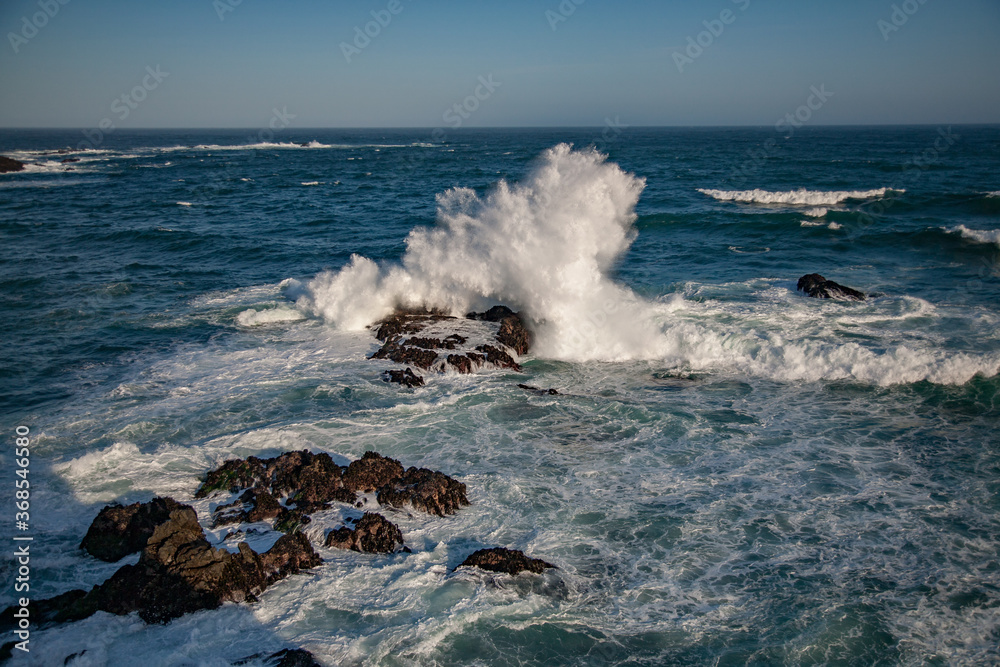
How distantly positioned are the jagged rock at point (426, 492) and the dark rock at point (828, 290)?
13.2 m

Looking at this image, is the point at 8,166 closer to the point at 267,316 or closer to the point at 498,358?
the point at 267,316

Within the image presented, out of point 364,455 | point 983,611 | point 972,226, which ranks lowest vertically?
point 983,611

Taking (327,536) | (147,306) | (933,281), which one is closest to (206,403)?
(327,536)

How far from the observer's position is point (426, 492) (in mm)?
7945

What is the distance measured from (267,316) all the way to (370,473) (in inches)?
361

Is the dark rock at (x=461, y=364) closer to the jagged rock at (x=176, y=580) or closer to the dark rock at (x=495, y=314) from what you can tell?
the dark rock at (x=495, y=314)

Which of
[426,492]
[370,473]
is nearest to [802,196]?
[426,492]

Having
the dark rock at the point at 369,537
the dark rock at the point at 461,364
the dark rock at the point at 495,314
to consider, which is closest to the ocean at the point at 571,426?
the dark rock at the point at 369,537

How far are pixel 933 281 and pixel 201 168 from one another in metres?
63.8

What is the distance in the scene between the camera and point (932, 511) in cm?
784

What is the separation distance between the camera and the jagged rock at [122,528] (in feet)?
22.9

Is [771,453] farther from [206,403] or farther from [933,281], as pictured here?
[933,281]

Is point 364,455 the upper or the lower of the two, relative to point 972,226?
lower

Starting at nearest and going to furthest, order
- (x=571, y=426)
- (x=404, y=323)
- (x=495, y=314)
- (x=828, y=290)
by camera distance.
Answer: (x=571, y=426)
(x=404, y=323)
(x=495, y=314)
(x=828, y=290)
